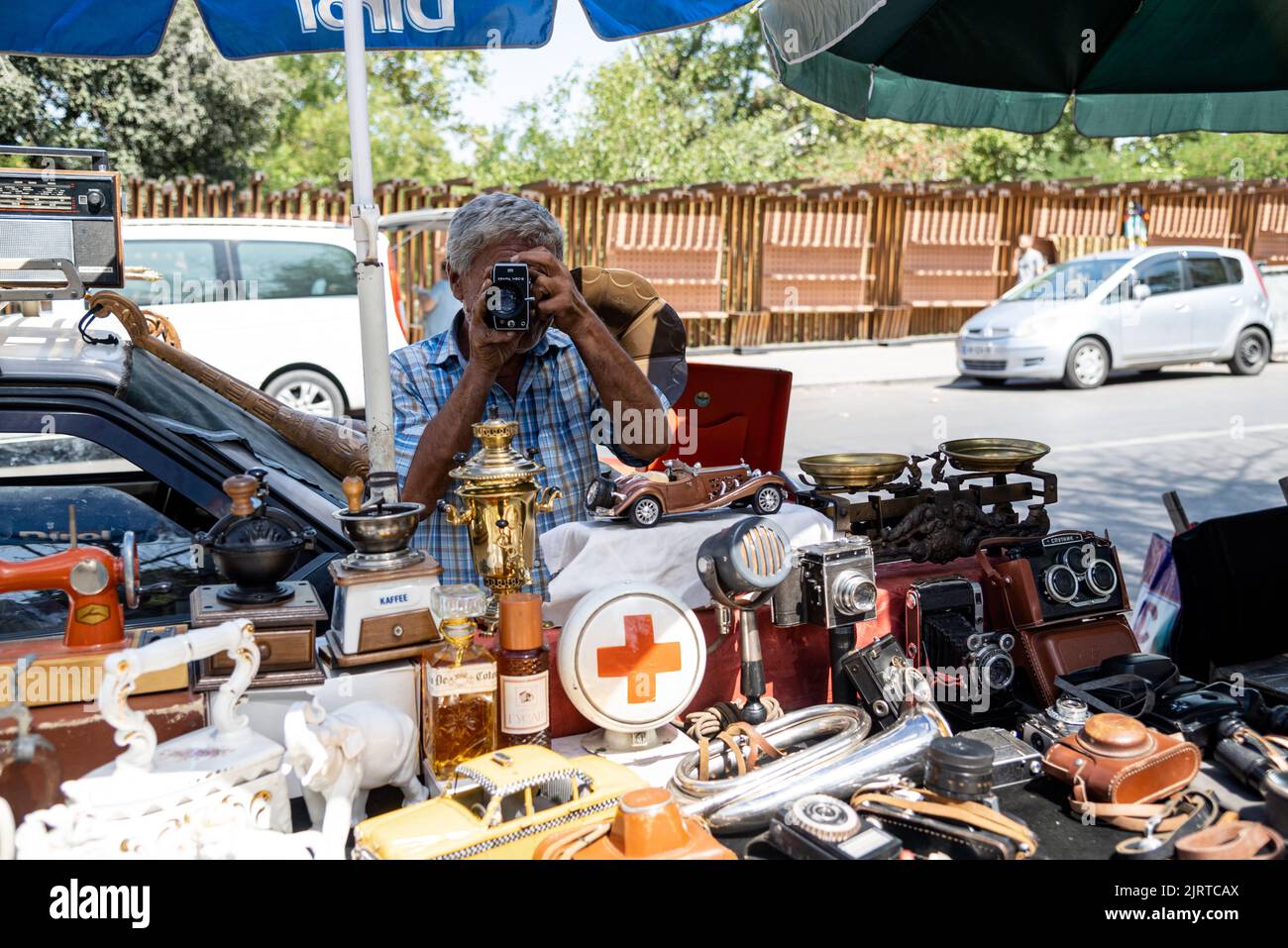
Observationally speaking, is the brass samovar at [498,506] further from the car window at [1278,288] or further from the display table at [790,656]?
the car window at [1278,288]

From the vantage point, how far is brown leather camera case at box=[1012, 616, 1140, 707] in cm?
215

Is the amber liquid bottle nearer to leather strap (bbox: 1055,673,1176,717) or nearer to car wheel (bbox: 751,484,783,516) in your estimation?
car wheel (bbox: 751,484,783,516)

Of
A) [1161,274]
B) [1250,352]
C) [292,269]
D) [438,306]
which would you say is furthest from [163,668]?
[1250,352]

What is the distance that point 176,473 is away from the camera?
2.59 m

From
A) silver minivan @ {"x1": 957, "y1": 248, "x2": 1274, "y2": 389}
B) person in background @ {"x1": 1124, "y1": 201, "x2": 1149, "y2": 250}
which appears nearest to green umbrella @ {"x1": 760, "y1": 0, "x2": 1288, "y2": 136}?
silver minivan @ {"x1": 957, "y1": 248, "x2": 1274, "y2": 389}

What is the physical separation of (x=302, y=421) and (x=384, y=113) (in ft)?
64.3

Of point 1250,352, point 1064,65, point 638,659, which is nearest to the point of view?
point 638,659

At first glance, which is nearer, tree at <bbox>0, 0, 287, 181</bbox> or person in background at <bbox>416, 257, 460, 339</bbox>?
person in background at <bbox>416, 257, 460, 339</bbox>

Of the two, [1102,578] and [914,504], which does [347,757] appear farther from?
[1102,578]

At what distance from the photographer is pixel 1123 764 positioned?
1.63m

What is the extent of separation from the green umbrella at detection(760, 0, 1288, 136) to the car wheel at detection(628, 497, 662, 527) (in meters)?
1.63

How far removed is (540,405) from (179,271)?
7.25 metres

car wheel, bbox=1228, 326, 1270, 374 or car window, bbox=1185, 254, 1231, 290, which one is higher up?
car window, bbox=1185, 254, 1231, 290

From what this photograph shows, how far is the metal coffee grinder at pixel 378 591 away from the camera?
1602 millimetres
